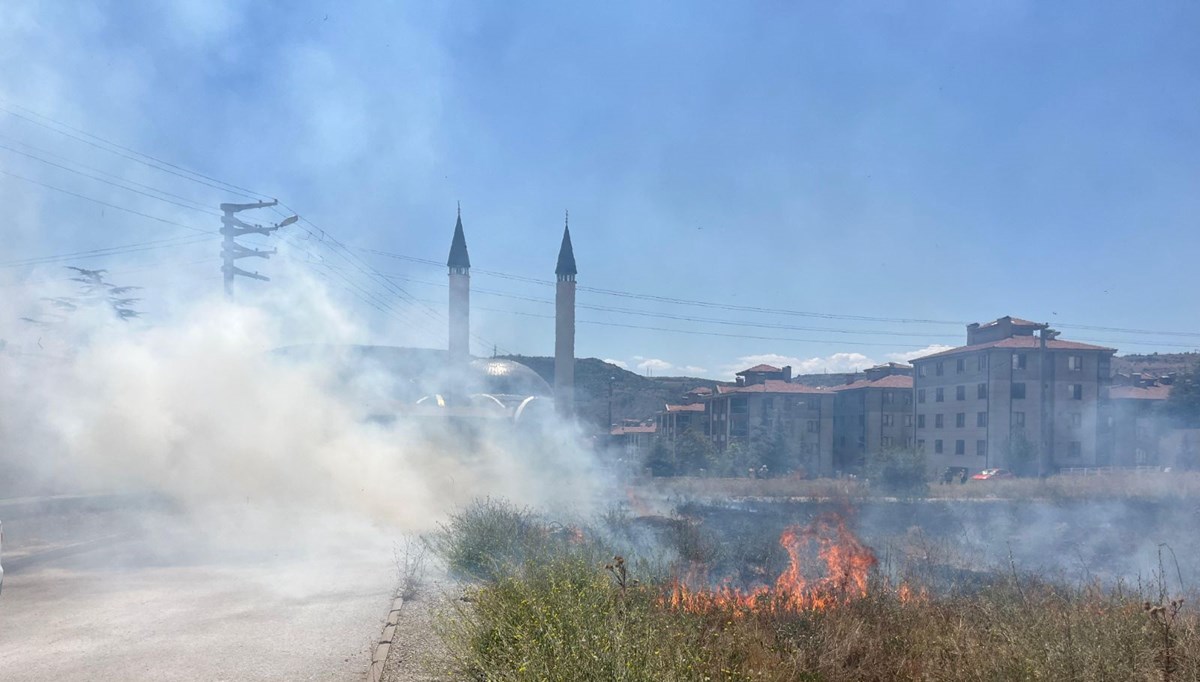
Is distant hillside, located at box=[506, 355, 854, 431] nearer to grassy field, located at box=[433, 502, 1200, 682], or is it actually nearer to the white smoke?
the white smoke

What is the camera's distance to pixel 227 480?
2022cm

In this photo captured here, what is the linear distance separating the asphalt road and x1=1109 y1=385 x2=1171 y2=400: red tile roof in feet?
157

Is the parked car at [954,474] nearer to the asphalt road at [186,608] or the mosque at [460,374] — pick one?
the mosque at [460,374]

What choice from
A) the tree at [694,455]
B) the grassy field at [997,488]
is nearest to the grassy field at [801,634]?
the grassy field at [997,488]

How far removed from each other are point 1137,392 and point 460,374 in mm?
40531

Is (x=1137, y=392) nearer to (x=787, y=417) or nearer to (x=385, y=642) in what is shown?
(x=787, y=417)

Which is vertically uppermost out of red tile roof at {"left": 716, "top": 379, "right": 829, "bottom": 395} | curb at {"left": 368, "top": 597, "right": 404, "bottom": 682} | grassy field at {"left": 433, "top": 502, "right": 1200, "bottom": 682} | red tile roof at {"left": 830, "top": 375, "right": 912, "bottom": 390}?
red tile roof at {"left": 830, "top": 375, "right": 912, "bottom": 390}

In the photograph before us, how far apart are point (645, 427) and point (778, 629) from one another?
76229 millimetres

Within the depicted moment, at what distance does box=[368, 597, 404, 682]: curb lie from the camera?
22.0 feet

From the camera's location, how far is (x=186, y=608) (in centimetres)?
958

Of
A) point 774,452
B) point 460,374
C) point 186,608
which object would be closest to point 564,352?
point 460,374

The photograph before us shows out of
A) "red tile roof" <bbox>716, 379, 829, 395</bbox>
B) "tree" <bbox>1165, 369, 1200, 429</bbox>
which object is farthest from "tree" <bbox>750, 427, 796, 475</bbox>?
"tree" <bbox>1165, 369, 1200, 429</bbox>

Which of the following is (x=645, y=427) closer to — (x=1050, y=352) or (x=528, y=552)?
(x=1050, y=352)

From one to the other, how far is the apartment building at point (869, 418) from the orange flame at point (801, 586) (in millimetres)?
39732
